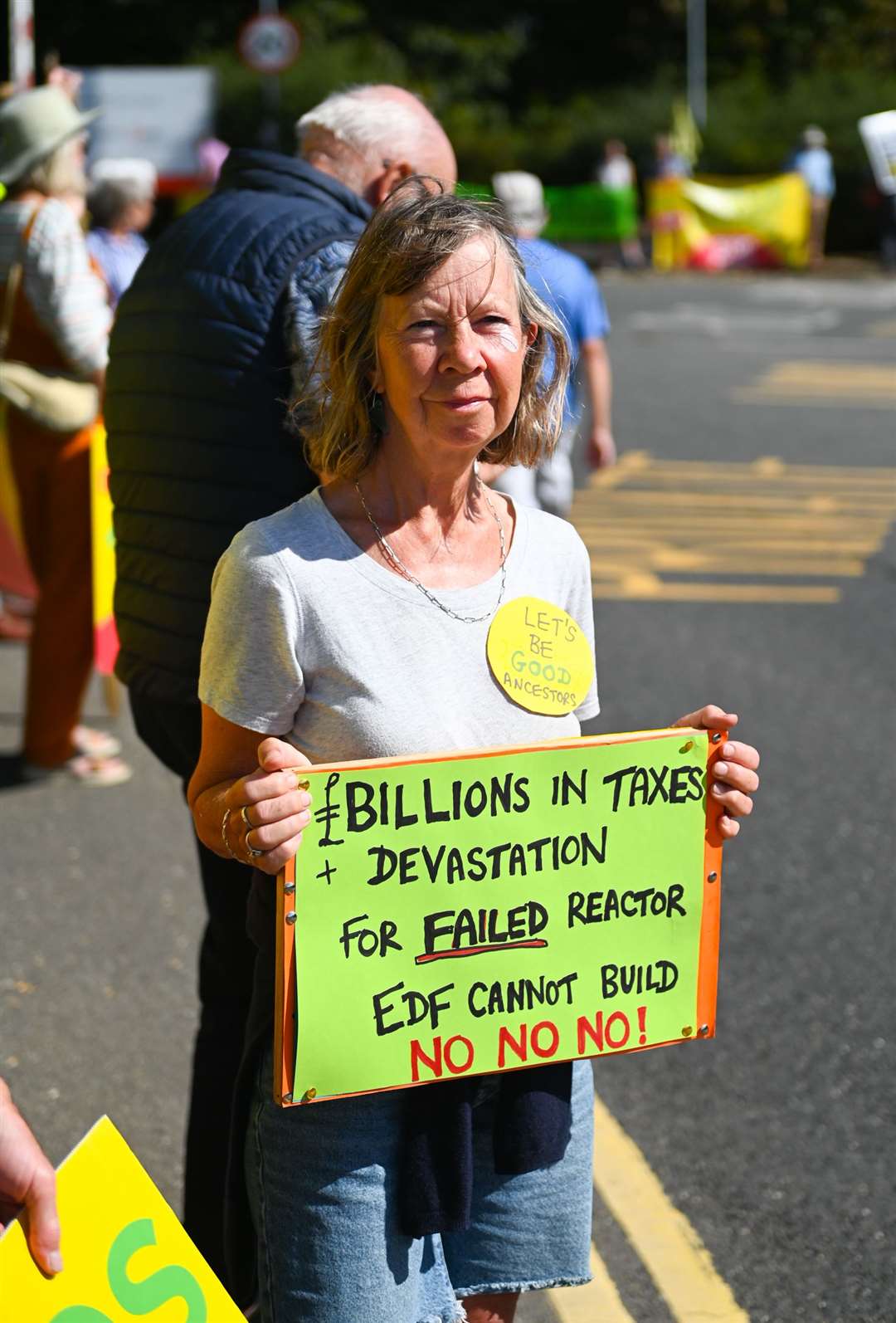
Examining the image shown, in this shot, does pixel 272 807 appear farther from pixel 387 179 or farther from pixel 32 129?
pixel 32 129

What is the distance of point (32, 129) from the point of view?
573 centimetres

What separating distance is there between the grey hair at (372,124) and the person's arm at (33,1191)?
1798 millimetres

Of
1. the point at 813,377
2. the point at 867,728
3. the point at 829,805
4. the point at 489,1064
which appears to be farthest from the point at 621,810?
the point at 813,377

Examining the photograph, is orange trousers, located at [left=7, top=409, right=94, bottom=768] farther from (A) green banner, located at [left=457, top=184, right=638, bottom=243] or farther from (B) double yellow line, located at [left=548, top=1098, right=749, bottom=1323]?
(A) green banner, located at [left=457, top=184, right=638, bottom=243]

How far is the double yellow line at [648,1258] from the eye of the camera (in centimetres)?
322

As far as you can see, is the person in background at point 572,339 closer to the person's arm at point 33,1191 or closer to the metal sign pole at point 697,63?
the person's arm at point 33,1191

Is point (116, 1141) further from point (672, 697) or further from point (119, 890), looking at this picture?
point (672, 697)

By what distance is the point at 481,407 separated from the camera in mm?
2234

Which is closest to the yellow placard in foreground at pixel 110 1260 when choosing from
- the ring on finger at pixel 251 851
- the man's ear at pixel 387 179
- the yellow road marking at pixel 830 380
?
the ring on finger at pixel 251 851

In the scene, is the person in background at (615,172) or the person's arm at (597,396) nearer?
the person's arm at (597,396)

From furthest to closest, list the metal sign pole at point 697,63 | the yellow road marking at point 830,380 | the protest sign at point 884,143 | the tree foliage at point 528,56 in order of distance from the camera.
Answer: the metal sign pole at point 697,63 < the tree foliage at point 528,56 < the yellow road marking at point 830,380 < the protest sign at point 884,143

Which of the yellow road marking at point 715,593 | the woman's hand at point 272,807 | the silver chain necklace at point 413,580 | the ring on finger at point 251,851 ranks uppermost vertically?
the silver chain necklace at point 413,580

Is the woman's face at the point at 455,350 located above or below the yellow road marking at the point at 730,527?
above

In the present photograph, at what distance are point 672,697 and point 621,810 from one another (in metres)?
4.62
